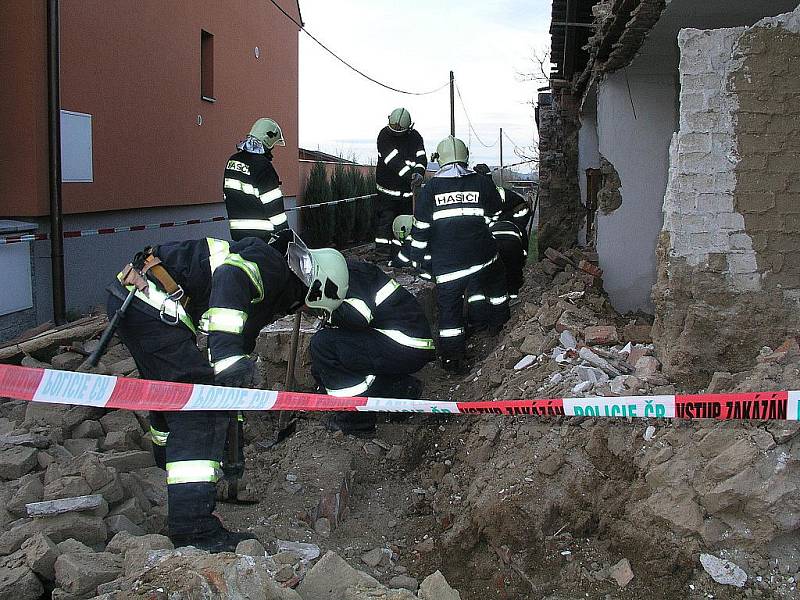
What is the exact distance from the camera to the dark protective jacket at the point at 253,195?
7047mm

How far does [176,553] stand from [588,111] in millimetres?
9119

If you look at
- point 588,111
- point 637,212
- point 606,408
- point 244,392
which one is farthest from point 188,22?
point 606,408

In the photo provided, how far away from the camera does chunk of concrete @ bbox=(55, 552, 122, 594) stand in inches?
118

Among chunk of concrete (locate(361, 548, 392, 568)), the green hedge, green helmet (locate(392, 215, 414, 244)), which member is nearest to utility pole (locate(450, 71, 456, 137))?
the green hedge

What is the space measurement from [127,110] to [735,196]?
291 inches

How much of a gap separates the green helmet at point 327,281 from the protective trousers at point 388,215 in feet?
19.1

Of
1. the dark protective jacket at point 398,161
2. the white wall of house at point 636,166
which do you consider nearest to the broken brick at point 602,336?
the white wall of house at point 636,166

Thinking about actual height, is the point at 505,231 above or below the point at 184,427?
above

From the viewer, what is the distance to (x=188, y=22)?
11.3 meters

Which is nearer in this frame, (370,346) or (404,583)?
(404,583)

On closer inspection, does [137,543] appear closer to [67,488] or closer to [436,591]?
[67,488]

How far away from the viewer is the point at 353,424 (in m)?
5.62

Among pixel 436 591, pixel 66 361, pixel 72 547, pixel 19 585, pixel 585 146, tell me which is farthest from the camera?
pixel 585 146

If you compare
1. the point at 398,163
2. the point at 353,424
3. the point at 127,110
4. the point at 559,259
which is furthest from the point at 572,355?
the point at 127,110
